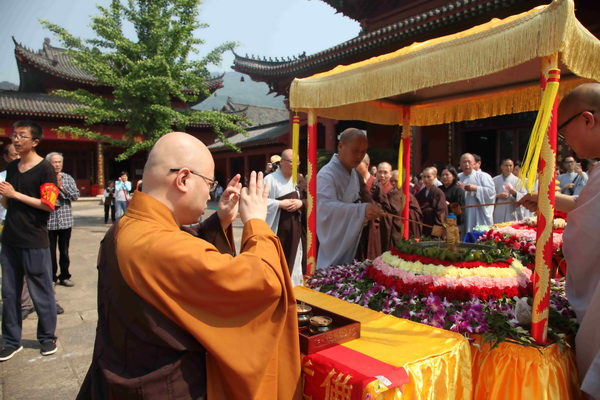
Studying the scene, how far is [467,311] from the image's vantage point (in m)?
2.03

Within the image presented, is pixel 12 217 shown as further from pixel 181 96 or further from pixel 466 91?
pixel 181 96

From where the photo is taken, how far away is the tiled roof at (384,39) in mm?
7691

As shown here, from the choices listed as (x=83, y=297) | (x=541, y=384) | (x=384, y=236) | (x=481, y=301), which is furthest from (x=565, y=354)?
(x=83, y=297)

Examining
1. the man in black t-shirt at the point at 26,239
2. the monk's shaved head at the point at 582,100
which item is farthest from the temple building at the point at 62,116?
the monk's shaved head at the point at 582,100

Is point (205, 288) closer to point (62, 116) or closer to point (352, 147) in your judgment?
point (352, 147)

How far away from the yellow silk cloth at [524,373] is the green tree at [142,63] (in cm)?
1075

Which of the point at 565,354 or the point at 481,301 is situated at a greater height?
the point at 481,301

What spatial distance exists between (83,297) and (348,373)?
4.51 metres

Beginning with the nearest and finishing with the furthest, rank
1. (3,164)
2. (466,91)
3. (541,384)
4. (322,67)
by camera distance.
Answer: (541,384) < (466,91) < (322,67) < (3,164)

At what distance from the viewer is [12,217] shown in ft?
10.4

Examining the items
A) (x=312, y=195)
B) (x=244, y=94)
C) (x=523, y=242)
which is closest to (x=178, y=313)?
(x=312, y=195)

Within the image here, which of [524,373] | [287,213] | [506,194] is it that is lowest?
[524,373]

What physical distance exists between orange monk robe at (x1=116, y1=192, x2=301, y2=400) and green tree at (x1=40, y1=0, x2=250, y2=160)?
417 inches

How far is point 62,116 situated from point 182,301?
78.2 ft
